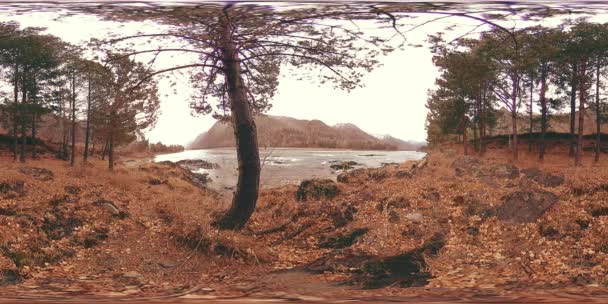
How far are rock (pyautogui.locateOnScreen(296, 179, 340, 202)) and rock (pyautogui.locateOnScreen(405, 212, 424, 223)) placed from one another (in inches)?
13.2

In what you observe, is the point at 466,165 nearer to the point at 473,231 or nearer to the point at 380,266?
the point at 473,231

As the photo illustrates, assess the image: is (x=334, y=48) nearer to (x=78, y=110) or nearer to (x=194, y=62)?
(x=194, y=62)

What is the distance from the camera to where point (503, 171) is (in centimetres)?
220

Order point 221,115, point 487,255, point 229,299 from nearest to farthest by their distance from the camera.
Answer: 1. point 229,299
2. point 487,255
3. point 221,115

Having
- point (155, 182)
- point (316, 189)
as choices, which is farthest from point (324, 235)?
point (155, 182)

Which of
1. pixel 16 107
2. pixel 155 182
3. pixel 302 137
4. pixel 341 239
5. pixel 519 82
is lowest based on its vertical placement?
pixel 341 239

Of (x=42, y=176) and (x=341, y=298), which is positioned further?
(x=42, y=176)

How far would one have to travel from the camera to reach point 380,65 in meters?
2.14

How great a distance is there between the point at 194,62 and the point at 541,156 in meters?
1.64

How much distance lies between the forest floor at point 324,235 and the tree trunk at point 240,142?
0.05m

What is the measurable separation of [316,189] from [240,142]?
0.41m

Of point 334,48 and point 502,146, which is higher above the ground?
point 334,48

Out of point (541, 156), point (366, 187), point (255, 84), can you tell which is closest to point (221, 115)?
point (255, 84)

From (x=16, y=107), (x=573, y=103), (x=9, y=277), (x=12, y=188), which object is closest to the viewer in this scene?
(x=9, y=277)
